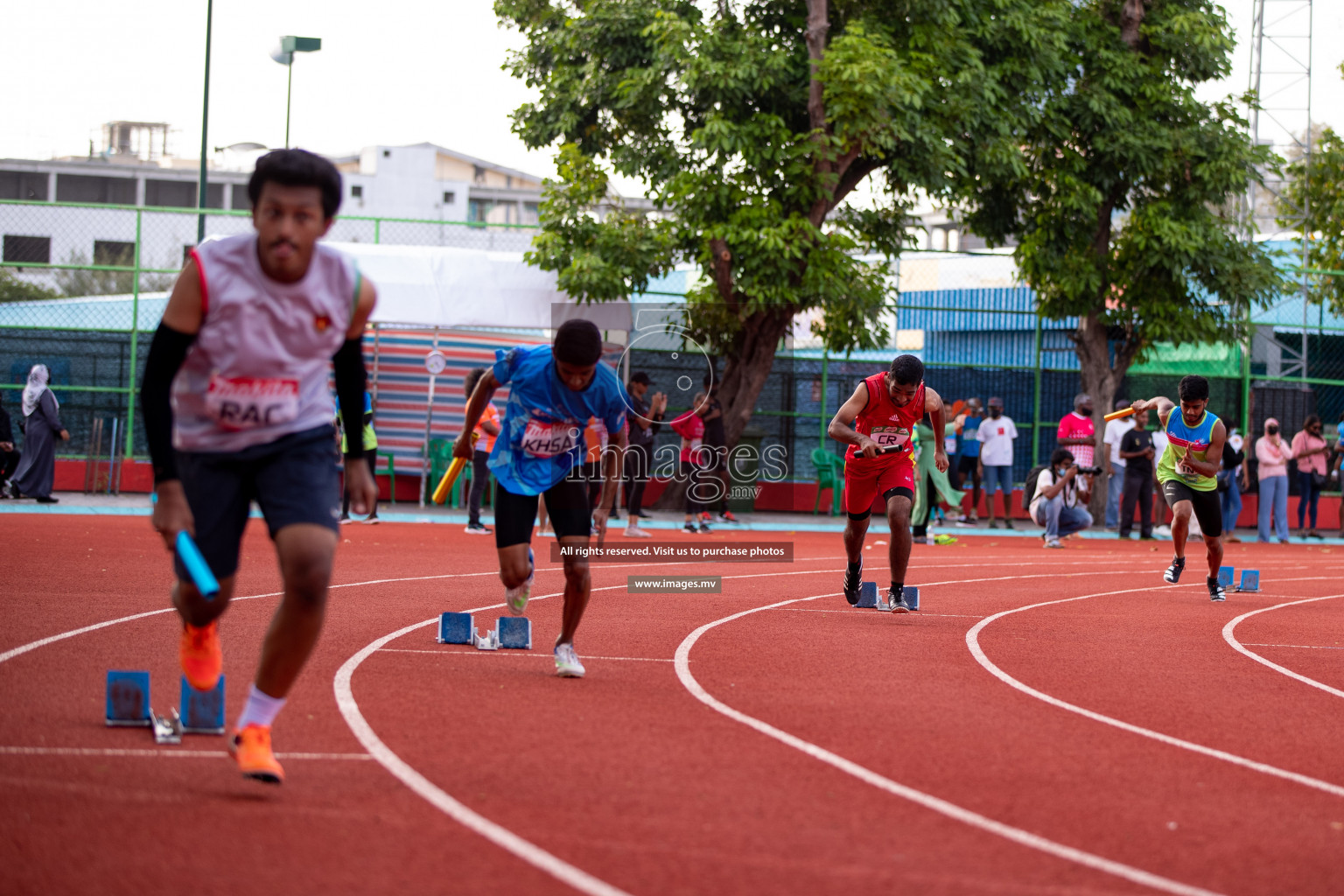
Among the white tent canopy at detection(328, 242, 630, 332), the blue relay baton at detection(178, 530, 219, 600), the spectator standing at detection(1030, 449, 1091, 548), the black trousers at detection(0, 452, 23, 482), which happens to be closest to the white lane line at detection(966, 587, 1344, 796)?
the blue relay baton at detection(178, 530, 219, 600)

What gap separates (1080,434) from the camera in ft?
66.6

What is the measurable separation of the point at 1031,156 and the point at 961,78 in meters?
4.41

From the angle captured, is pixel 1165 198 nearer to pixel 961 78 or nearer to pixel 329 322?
pixel 961 78

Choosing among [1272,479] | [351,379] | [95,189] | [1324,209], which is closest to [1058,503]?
[1272,479]

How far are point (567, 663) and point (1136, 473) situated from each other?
→ 50.7 feet

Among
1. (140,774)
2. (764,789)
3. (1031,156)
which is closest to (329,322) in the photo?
(140,774)

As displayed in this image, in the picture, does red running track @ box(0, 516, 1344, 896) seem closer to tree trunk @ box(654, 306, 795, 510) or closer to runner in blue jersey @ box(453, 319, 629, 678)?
runner in blue jersey @ box(453, 319, 629, 678)

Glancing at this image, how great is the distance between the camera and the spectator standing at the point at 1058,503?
18.5 meters

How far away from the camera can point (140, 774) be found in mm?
4738

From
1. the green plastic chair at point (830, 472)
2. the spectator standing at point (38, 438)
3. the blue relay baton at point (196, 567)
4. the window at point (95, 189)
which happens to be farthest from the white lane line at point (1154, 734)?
the window at point (95, 189)

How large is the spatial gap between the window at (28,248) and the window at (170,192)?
137 ft

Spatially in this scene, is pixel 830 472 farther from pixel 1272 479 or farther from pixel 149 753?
pixel 149 753

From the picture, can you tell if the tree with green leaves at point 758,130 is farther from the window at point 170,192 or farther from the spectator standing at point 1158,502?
the window at point 170,192

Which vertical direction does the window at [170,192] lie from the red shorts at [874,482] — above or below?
above
